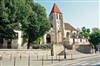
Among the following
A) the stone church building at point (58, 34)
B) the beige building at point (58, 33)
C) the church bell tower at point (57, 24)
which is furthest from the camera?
the church bell tower at point (57, 24)

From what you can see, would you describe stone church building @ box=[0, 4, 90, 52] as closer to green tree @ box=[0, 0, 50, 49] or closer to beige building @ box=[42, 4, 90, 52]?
beige building @ box=[42, 4, 90, 52]

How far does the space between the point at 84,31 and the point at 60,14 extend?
66.7 ft

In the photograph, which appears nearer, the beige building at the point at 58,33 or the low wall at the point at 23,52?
the low wall at the point at 23,52

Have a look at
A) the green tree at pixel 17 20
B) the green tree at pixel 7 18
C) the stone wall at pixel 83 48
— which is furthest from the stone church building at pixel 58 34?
the green tree at pixel 7 18

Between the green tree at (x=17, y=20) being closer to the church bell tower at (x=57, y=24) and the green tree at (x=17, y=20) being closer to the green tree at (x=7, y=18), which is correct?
the green tree at (x=7, y=18)

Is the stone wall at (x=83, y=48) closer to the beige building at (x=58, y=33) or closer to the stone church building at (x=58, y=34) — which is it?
the stone church building at (x=58, y=34)

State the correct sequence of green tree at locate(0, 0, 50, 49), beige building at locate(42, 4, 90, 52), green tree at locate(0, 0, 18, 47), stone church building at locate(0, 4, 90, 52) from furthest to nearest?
beige building at locate(42, 4, 90, 52), stone church building at locate(0, 4, 90, 52), green tree at locate(0, 0, 50, 49), green tree at locate(0, 0, 18, 47)

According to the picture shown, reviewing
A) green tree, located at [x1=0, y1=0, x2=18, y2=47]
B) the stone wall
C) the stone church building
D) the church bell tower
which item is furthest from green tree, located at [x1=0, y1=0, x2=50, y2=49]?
the church bell tower

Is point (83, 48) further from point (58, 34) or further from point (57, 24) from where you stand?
point (57, 24)

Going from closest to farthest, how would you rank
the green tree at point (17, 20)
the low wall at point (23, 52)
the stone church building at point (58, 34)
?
the green tree at point (17, 20), the low wall at point (23, 52), the stone church building at point (58, 34)

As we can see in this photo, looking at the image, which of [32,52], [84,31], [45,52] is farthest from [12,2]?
[84,31]

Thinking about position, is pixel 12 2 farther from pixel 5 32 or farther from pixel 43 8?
pixel 43 8

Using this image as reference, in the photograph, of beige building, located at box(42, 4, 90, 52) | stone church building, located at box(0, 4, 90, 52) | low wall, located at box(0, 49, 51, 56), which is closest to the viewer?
low wall, located at box(0, 49, 51, 56)

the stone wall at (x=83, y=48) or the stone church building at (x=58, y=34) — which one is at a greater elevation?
the stone church building at (x=58, y=34)
